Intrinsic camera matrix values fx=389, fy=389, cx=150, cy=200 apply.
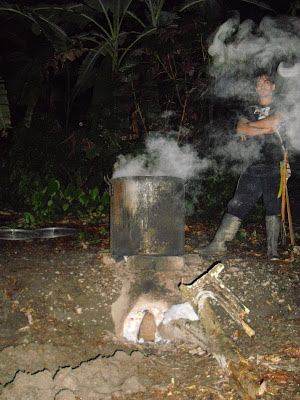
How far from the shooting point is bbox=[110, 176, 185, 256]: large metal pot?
375cm

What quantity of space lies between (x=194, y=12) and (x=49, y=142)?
3473 mm

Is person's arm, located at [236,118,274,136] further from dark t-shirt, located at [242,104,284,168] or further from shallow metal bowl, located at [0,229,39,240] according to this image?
shallow metal bowl, located at [0,229,39,240]

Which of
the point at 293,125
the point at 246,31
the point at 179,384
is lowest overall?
the point at 179,384

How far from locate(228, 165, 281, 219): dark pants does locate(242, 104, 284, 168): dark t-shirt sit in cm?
6

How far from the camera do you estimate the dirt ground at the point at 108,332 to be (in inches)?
98.6

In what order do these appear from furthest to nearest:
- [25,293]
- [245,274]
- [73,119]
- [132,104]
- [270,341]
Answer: [73,119] < [132,104] < [245,274] < [25,293] < [270,341]

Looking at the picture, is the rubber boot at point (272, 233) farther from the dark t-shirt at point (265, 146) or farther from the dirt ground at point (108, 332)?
the dark t-shirt at point (265, 146)

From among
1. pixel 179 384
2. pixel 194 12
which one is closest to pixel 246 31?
pixel 194 12

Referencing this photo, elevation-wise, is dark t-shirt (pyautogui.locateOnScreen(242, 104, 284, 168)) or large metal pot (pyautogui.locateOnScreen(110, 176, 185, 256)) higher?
dark t-shirt (pyautogui.locateOnScreen(242, 104, 284, 168))

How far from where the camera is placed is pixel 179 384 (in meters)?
2.59

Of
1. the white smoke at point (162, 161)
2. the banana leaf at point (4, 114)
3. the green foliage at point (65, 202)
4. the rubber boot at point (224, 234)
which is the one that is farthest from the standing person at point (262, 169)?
the banana leaf at point (4, 114)

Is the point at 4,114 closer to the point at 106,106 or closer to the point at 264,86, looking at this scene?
the point at 106,106

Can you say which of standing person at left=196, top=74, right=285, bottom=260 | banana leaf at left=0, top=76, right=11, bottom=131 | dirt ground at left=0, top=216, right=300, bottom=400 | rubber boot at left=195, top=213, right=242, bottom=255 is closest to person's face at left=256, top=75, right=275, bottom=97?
standing person at left=196, top=74, right=285, bottom=260

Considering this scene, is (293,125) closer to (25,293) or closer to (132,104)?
(132,104)
